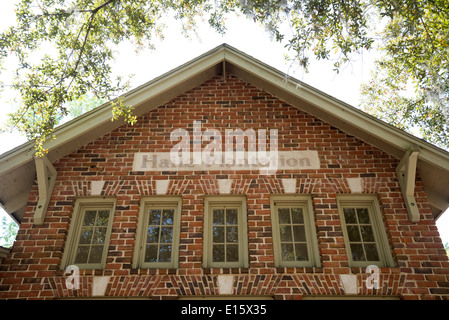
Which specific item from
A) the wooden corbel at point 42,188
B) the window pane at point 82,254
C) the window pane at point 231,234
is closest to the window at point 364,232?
the window pane at point 231,234

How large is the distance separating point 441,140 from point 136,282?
11.6 metres

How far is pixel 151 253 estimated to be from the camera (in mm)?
5141

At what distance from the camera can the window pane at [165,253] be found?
509 centimetres

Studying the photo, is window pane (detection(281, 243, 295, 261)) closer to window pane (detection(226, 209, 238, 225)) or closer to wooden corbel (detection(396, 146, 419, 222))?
window pane (detection(226, 209, 238, 225))

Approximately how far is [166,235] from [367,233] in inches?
131

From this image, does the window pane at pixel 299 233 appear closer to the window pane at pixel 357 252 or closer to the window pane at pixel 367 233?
the window pane at pixel 357 252

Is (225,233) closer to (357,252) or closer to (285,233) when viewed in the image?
(285,233)

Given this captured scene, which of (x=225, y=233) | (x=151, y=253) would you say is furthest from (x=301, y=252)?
(x=151, y=253)

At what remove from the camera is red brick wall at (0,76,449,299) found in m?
4.69

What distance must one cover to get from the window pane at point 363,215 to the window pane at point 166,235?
10.5 ft

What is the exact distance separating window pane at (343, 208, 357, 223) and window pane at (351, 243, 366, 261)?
407mm

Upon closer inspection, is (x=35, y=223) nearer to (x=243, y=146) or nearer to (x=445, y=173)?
(x=243, y=146)

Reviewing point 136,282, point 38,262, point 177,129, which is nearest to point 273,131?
point 177,129

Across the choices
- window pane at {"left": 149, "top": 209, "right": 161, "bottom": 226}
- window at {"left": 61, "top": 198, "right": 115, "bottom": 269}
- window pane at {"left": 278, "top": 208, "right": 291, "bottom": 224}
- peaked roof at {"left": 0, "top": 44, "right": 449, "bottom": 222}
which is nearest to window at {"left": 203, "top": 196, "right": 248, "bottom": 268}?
window pane at {"left": 278, "top": 208, "right": 291, "bottom": 224}
